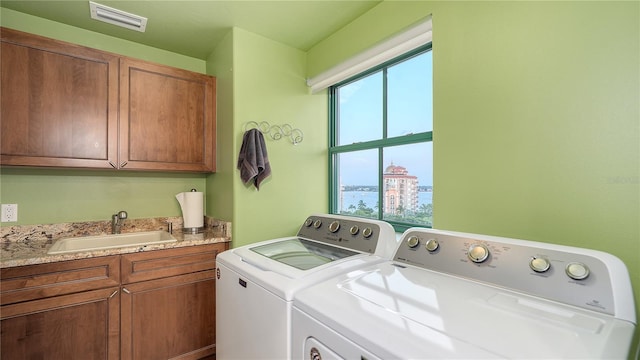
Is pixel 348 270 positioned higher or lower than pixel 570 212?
lower

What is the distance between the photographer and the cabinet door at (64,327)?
1.39m

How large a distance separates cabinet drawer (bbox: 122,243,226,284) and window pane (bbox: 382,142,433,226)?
4.15 feet

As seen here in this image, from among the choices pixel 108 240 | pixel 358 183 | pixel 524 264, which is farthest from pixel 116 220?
pixel 524 264

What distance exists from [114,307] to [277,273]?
3.92 ft

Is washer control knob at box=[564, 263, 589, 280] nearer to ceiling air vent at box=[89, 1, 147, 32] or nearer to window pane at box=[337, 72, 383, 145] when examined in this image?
window pane at box=[337, 72, 383, 145]

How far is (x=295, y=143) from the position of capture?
2.31 metres

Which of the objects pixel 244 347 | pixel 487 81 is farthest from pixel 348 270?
pixel 487 81

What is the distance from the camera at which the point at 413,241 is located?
120 centimetres

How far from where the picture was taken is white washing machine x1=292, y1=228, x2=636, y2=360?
0.62 m

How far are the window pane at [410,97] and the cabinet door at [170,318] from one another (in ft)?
5.56

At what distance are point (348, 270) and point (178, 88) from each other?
186cm

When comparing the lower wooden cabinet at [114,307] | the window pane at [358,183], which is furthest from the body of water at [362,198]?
the lower wooden cabinet at [114,307]

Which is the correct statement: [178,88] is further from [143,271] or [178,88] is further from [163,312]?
[163,312]

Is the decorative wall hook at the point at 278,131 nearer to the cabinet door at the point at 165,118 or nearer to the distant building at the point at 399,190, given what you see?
the cabinet door at the point at 165,118
